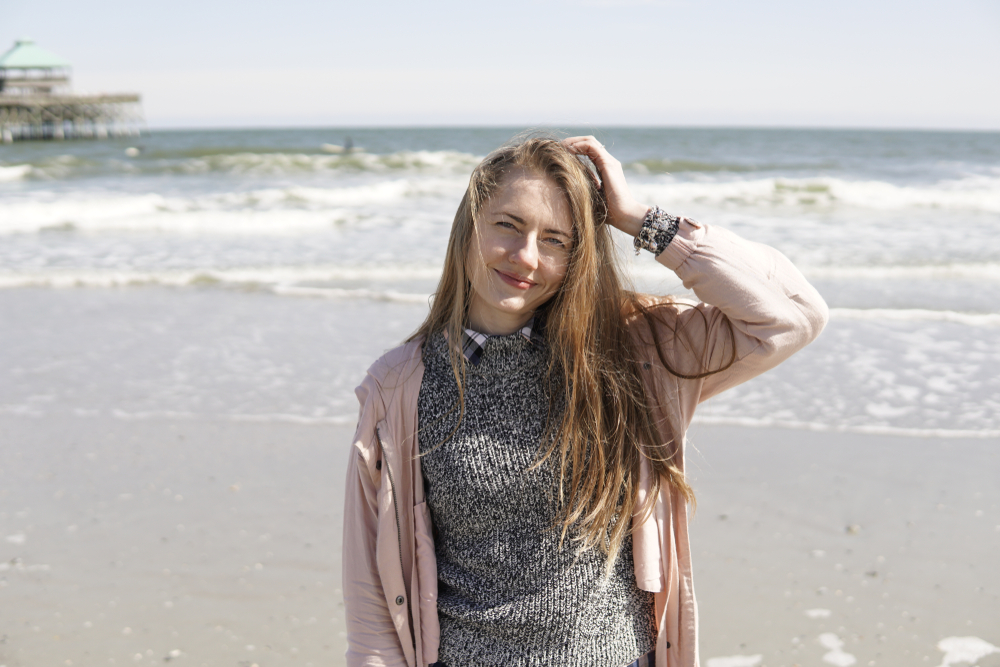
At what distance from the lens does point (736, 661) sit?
3285 millimetres

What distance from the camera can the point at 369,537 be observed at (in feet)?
6.30

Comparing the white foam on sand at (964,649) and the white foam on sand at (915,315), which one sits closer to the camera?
the white foam on sand at (964,649)

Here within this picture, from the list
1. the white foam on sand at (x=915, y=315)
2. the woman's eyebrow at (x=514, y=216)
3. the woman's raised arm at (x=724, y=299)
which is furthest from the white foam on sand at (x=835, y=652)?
the white foam on sand at (x=915, y=315)

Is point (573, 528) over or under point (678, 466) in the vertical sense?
under

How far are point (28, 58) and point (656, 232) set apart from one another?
63852 millimetres

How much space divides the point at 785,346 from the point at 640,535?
58cm

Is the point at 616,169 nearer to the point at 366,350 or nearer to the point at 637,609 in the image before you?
the point at 637,609

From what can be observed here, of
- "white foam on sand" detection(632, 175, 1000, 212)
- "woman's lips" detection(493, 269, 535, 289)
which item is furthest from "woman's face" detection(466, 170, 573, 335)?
"white foam on sand" detection(632, 175, 1000, 212)

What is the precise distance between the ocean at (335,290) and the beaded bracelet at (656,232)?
0.21m

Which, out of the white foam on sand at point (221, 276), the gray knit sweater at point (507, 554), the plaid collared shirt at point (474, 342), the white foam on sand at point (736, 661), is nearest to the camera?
the gray knit sweater at point (507, 554)

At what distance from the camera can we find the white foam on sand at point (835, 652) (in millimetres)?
3287

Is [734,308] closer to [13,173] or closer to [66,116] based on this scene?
[13,173]

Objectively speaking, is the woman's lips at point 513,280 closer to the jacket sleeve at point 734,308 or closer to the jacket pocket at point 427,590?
the jacket sleeve at point 734,308

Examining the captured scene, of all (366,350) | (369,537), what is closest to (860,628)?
(369,537)
